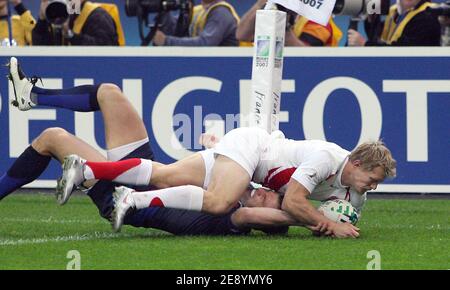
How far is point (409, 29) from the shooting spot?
13.2 m

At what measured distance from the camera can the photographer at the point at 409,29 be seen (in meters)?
13.2

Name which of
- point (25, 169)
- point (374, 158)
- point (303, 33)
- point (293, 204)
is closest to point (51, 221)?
point (25, 169)

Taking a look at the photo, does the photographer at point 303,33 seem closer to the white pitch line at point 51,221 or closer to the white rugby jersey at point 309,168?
the white pitch line at point 51,221

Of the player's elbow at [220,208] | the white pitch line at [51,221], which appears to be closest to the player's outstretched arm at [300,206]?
the player's elbow at [220,208]

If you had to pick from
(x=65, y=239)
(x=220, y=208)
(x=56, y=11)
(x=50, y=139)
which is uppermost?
(x=56, y=11)

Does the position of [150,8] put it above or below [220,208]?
above

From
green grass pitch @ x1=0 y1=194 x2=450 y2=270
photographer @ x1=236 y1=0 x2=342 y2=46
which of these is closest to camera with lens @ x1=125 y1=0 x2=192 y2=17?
photographer @ x1=236 y1=0 x2=342 y2=46

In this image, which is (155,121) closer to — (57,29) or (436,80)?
(57,29)

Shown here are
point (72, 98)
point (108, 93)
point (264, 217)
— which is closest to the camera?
point (264, 217)

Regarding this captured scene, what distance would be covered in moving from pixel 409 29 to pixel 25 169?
4869 millimetres

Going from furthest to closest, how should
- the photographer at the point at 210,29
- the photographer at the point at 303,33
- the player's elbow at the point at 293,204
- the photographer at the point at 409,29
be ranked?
the photographer at the point at 210,29, the photographer at the point at 303,33, the photographer at the point at 409,29, the player's elbow at the point at 293,204

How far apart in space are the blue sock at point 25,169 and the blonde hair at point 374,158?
2310 mm

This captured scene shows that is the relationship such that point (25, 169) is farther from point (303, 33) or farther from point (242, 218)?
point (303, 33)
